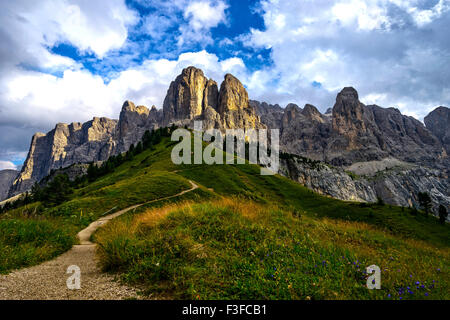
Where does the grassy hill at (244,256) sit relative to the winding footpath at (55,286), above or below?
above

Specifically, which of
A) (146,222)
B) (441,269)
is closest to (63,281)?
(146,222)

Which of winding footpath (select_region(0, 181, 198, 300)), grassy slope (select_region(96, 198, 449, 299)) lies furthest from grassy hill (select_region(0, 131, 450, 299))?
winding footpath (select_region(0, 181, 198, 300))

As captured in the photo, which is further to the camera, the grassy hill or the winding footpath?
Result: the winding footpath

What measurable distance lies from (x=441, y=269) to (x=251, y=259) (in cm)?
581

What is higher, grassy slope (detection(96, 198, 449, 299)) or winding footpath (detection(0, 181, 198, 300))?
grassy slope (detection(96, 198, 449, 299))

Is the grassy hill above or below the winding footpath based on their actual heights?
above

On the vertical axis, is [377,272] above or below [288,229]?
below

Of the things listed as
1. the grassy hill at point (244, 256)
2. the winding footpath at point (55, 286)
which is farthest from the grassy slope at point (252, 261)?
Result: the winding footpath at point (55, 286)

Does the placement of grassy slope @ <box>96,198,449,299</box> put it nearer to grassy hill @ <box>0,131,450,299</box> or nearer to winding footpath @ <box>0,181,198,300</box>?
grassy hill @ <box>0,131,450,299</box>

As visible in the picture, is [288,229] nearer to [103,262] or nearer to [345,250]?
[345,250]

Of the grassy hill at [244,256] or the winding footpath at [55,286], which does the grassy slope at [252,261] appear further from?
the winding footpath at [55,286]

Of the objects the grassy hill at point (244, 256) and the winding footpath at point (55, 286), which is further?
the winding footpath at point (55, 286)

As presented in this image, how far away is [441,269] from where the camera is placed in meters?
6.60

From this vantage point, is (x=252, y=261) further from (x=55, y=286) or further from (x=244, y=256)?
(x=55, y=286)
